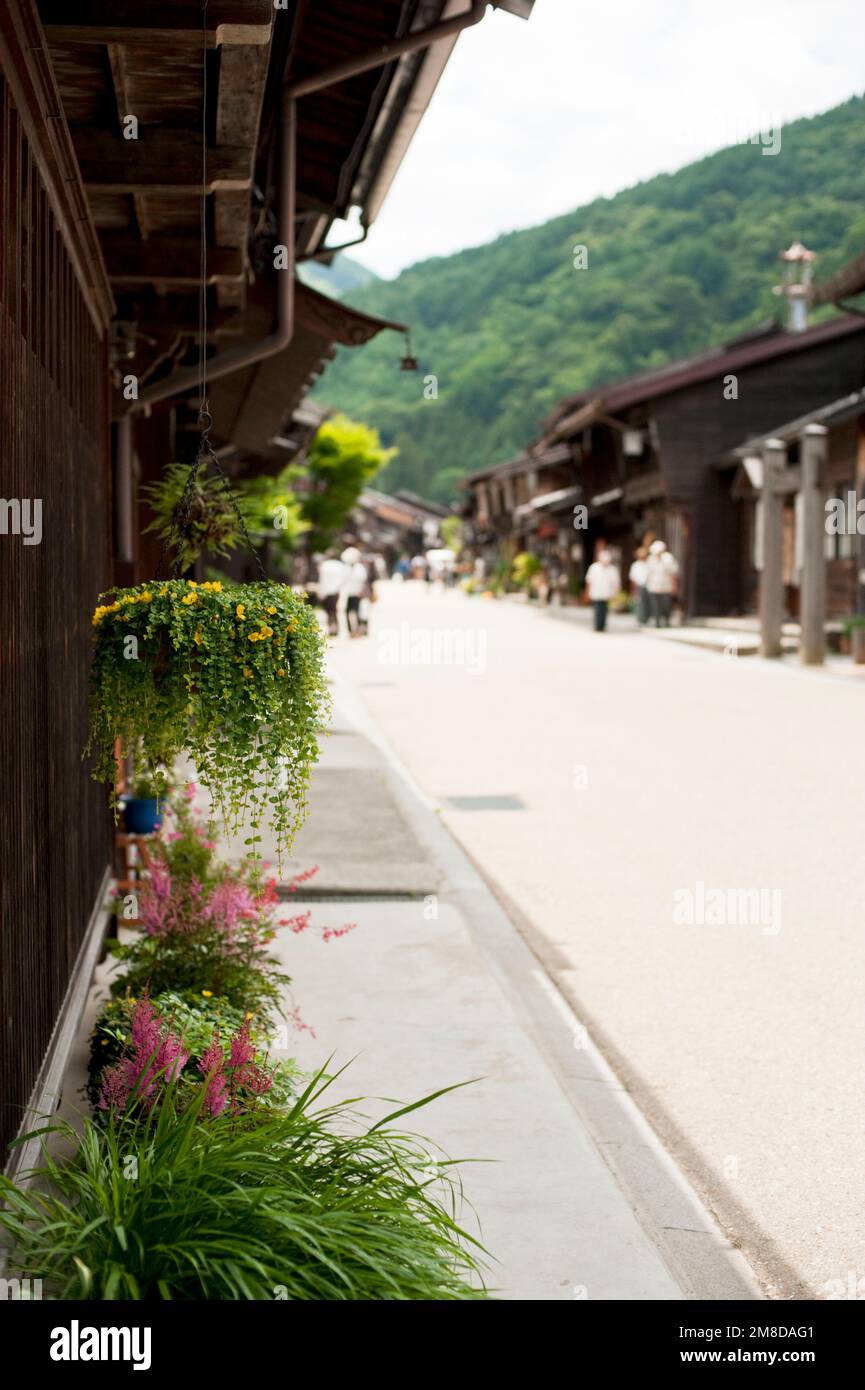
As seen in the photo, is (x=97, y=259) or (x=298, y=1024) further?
(x=97, y=259)

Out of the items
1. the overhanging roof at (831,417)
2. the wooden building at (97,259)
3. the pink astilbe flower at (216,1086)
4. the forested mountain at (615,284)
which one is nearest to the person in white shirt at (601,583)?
the overhanging roof at (831,417)

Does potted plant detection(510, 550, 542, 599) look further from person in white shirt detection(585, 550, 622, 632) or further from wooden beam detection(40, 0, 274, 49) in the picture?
wooden beam detection(40, 0, 274, 49)

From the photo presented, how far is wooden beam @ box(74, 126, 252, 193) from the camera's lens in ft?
19.5

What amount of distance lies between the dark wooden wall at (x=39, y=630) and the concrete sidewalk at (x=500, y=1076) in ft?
3.99

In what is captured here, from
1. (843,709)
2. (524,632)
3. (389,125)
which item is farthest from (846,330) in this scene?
(389,125)

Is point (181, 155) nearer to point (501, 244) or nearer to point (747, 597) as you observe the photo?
point (747, 597)

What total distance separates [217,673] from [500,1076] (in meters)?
2.14

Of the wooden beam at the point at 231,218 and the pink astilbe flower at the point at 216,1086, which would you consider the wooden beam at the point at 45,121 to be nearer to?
the wooden beam at the point at 231,218

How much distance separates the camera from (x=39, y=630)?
4.45 metres

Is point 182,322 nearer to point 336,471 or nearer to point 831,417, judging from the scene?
point 831,417

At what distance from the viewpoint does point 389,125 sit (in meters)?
9.29

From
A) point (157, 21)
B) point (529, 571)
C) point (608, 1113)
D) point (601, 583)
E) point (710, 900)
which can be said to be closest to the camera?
point (157, 21)

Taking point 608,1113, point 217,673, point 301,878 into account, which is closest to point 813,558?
point 301,878

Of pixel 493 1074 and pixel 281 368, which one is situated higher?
pixel 281 368
